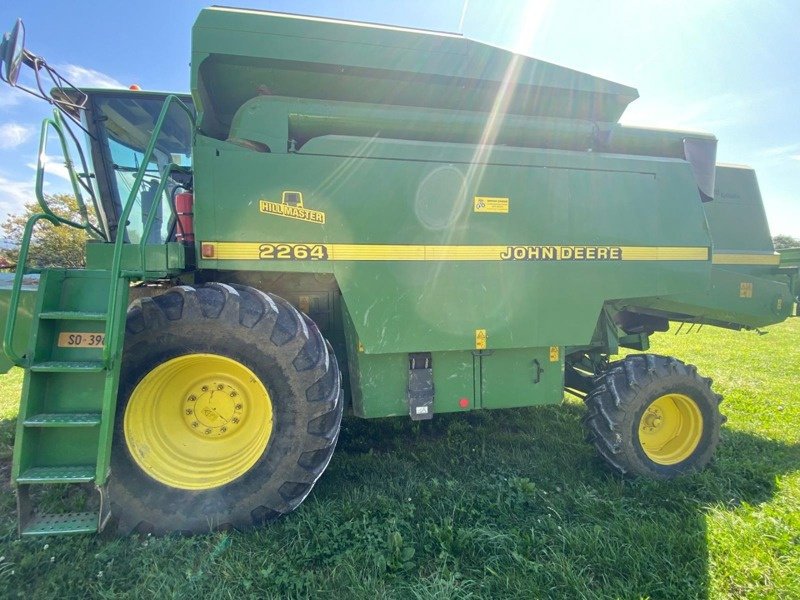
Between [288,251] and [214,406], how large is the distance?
108cm

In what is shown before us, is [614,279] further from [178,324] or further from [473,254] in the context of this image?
[178,324]

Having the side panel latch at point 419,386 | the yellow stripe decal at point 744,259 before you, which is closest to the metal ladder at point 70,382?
the side panel latch at point 419,386


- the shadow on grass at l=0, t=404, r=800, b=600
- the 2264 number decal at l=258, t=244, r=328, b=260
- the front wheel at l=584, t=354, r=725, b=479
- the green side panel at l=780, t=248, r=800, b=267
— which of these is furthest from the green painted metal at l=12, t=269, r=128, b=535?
the green side panel at l=780, t=248, r=800, b=267

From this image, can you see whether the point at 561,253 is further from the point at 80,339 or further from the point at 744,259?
the point at 80,339

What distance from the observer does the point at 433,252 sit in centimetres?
285

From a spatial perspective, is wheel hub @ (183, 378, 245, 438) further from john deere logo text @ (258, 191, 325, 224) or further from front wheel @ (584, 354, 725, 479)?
front wheel @ (584, 354, 725, 479)

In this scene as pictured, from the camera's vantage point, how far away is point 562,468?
335 cm

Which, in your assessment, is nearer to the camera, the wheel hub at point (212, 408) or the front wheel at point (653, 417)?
the wheel hub at point (212, 408)

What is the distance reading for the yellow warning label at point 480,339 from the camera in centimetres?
296

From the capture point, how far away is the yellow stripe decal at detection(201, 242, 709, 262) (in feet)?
8.65

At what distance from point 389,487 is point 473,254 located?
1678 mm

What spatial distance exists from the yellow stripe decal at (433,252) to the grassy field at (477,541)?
5.06 ft

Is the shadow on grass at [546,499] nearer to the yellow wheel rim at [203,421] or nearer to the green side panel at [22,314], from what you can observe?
the yellow wheel rim at [203,421]

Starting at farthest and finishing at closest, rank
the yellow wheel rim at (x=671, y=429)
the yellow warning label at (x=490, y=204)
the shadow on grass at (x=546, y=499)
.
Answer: the yellow wheel rim at (x=671, y=429) < the yellow warning label at (x=490, y=204) < the shadow on grass at (x=546, y=499)
